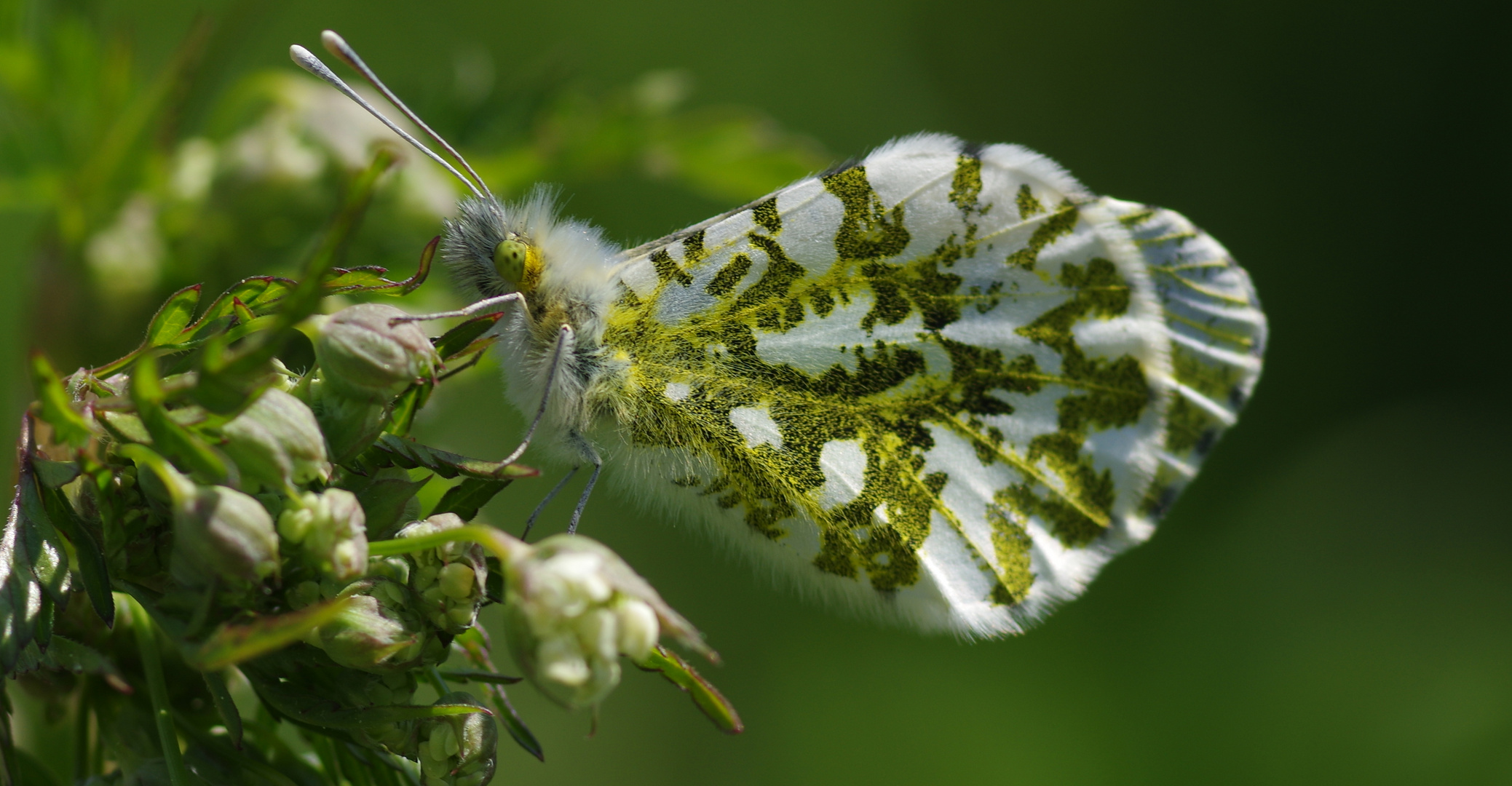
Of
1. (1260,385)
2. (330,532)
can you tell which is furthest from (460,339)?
(1260,385)

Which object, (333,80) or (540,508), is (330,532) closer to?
(540,508)

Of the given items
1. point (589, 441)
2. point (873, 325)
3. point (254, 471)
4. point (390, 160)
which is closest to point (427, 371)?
point (254, 471)

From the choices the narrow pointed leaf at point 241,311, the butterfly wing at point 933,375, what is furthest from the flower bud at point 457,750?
the butterfly wing at point 933,375

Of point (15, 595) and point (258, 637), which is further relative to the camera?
point (15, 595)

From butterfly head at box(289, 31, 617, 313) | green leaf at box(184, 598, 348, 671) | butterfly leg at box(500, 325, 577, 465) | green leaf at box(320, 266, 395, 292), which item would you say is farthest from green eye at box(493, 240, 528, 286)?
green leaf at box(184, 598, 348, 671)

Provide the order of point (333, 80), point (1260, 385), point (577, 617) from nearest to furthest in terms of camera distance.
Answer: point (577, 617)
point (333, 80)
point (1260, 385)

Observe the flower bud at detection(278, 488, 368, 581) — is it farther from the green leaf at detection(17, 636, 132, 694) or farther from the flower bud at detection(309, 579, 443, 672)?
the green leaf at detection(17, 636, 132, 694)

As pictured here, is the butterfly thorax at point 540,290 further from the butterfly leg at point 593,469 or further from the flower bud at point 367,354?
the flower bud at point 367,354
